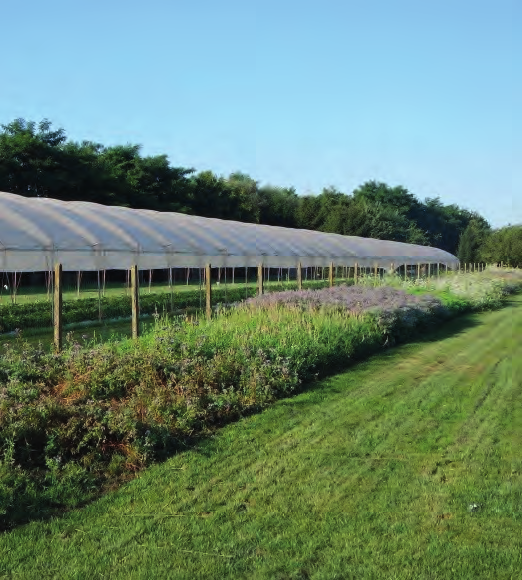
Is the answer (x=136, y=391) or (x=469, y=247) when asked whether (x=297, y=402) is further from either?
(x=469, y=247)

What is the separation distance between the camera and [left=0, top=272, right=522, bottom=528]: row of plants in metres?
4.52

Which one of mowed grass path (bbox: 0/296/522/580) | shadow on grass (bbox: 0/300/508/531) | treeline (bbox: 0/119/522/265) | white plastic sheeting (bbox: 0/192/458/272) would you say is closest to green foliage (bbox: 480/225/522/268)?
treeline (bbox: 0/119/522/265)

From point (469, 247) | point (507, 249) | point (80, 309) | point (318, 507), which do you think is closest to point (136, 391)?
point (318, 507)

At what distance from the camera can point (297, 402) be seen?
6773 millimetres

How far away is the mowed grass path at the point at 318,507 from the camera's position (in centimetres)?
332

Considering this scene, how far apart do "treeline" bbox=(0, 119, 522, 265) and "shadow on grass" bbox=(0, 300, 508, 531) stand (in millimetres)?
26952

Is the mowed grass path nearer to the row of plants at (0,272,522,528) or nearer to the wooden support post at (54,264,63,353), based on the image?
the row of plants at (0,272,522,528)

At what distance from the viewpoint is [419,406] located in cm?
669

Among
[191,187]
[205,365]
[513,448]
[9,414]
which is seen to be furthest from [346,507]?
[191,187]

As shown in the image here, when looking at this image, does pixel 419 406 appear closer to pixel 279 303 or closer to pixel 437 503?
pixel 437 503

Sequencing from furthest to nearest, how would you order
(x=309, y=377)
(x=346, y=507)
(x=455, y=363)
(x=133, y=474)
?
(x=455, y=363) < (x=309, y=377) < (x=133, y=474) < (x=346, y=507)

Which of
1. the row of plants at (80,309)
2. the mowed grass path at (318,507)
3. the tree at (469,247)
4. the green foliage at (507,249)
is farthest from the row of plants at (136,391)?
the tree at (469,247)

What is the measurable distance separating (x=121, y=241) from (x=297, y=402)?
11.5 m

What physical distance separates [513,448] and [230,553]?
277cm
